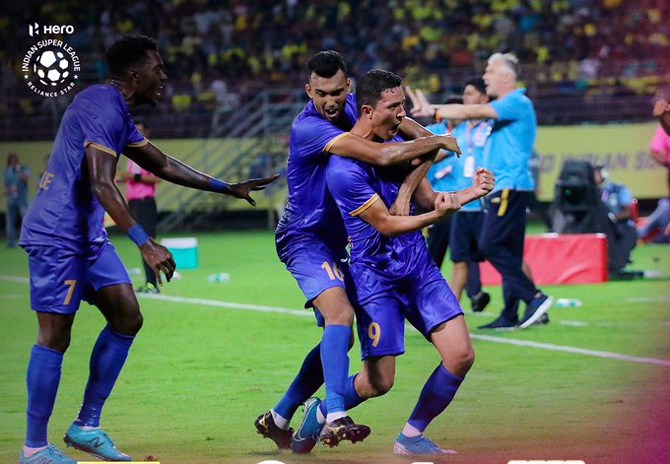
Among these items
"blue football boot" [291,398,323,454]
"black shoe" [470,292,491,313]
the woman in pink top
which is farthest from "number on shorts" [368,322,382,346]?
the woman in pink top

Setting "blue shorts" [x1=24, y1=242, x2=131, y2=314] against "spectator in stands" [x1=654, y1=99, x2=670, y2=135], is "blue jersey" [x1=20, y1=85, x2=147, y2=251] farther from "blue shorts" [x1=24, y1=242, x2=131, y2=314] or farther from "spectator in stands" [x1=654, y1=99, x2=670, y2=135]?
"spectator in stands" [x1=654, y1=99, x2=670, y2=135]

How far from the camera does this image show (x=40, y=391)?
658 cm

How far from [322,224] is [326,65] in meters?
0.90

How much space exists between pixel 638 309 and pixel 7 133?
20.6m

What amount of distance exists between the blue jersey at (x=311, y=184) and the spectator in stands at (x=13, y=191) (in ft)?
65.2

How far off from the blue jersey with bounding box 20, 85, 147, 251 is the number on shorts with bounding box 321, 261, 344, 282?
1.26 meters

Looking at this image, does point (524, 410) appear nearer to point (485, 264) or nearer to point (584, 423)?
point (584, 423)

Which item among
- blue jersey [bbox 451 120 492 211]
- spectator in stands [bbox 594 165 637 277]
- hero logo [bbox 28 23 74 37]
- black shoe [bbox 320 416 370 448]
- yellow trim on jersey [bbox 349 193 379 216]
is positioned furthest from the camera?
hero logo [bbox 28 23 74 37]

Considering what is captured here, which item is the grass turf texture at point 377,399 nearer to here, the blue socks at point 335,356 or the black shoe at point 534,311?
the black shoe at point 534,311

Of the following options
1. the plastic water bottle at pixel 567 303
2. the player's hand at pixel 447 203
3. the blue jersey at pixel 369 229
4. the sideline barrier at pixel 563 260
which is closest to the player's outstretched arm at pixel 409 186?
the blue jersey at pixel 369 229

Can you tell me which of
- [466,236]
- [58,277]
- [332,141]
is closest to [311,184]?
[332,141]

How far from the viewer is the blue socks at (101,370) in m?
6.84

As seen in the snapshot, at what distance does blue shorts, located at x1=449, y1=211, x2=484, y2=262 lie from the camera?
488 inches

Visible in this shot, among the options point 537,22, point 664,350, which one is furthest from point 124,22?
point 664,350
